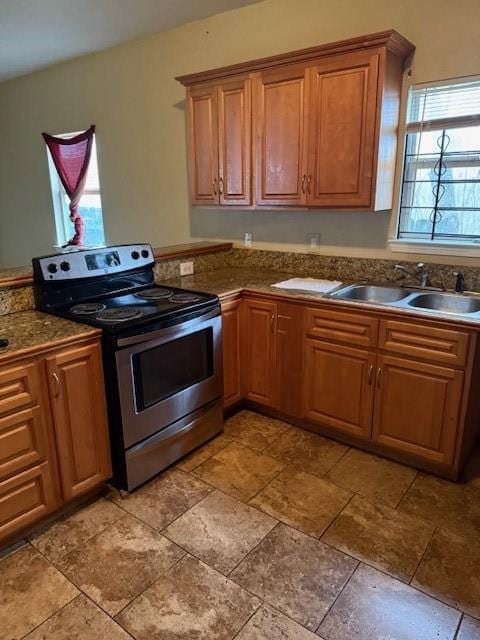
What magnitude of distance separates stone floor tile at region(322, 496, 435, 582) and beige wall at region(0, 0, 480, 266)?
1.56 meters

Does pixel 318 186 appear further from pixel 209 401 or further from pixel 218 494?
pixel 218 494

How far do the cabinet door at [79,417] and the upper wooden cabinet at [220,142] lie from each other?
1553mm

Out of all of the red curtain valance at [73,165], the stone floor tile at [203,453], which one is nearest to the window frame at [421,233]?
the stone floor tile at [203,453]

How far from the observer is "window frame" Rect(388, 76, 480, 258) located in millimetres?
2531

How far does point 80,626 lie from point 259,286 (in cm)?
193

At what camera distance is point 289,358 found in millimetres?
2756

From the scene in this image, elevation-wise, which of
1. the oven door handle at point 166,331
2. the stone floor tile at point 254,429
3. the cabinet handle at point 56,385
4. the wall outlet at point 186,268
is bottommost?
the stone floor tile at point 254,429

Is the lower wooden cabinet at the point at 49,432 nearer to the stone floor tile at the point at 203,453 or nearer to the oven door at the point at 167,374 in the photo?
the oven door at the point at 167,374

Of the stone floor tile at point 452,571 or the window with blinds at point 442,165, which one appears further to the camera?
the window with blinds at point 442,165

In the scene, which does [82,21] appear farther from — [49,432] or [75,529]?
[75,529]

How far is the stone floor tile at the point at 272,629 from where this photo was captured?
1538 mm

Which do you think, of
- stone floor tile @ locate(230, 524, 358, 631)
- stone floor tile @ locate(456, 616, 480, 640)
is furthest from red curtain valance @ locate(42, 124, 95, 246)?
stone floor tile @ locate(456, 616, 480, 640)

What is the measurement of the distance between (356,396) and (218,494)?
3.01ft

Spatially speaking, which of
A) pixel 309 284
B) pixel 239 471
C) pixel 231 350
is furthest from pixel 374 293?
pixel 239 471
